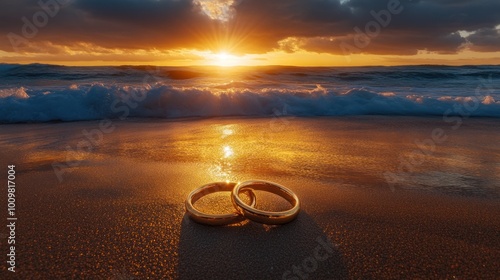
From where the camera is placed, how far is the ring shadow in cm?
190

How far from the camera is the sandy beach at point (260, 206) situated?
6.40 feet

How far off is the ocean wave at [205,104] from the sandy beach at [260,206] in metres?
3.10

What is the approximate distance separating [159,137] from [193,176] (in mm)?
2397

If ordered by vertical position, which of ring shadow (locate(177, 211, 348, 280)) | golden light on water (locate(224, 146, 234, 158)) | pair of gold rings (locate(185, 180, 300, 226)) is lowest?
golden light on water (locate(224, 146, 234, 158))

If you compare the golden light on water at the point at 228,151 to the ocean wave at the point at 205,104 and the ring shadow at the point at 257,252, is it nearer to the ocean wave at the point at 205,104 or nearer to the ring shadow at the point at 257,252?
the ring shadow at the point at 257,252

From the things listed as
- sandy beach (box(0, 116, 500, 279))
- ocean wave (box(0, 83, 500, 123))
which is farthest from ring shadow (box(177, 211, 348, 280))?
ocean wave (box(0, 83, 500, 123))

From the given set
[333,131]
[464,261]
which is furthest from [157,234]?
[333,131]

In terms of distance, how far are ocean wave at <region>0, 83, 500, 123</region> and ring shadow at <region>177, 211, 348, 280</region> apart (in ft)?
21.9

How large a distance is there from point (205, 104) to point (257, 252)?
7425 mm

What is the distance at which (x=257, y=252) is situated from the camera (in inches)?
82.5

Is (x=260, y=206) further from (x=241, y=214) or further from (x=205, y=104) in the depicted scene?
(x=205, y=104)

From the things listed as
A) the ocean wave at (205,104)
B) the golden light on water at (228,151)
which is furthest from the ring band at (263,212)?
the ocean wave at (205,104)

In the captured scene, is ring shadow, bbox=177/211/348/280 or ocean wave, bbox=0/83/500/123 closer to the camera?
ring shadow, bbox=177/211/348/280

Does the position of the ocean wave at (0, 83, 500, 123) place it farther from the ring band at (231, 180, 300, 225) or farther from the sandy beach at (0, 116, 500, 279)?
the ring band at (231, 180, 300, 225)
